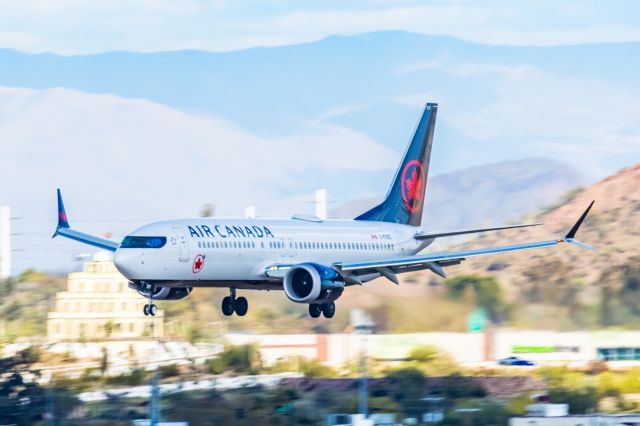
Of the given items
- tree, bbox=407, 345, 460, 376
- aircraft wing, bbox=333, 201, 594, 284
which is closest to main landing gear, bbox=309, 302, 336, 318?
aircraft wing, bbox=333, 201, 594, 284

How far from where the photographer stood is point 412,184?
75.1 metres

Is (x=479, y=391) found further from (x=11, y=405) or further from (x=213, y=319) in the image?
(x=11, y=405)

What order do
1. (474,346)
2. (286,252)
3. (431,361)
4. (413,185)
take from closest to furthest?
(286,252) < (413,185) < (431,361) < (474,346)

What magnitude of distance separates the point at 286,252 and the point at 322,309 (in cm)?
405

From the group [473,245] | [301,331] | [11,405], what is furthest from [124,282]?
[473,245]

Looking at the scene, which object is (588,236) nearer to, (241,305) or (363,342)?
(363,342)

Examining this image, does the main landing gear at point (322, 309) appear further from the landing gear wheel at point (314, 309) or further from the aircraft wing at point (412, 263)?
the aircraft wing at point (412, 263)

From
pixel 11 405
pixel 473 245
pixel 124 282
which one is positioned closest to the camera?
pixel 11 405

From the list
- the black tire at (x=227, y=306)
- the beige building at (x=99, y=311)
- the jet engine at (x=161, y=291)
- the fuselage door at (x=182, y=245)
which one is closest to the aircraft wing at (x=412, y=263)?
the black tire at (x=227, y=306)

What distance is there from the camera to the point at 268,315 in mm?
76500

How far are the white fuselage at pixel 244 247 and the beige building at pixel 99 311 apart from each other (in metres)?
15.0

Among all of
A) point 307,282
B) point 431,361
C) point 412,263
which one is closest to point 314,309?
point 307,282

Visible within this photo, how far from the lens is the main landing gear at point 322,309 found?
6838 cm

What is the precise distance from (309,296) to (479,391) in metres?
13.4
